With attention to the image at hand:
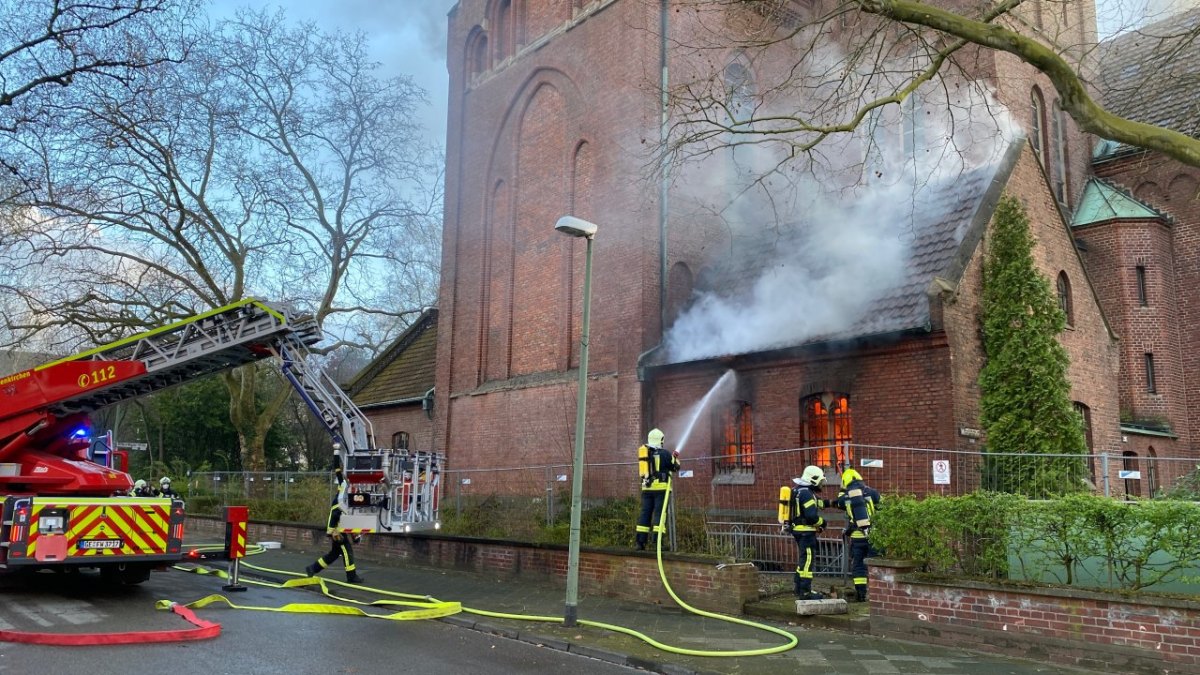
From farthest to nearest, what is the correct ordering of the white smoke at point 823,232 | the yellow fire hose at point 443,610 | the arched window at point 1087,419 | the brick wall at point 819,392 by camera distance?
1. the arched window at point 1087,419
2. the white smoke at point 823,232
3. the brick wall at point 819,392
4. the yellow fire hose at point 443,610

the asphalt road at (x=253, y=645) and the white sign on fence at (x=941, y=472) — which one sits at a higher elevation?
the white sign on fence at (x=941, y=472)

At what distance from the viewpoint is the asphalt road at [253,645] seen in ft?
25.7

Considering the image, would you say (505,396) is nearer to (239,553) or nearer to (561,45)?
(561,45)

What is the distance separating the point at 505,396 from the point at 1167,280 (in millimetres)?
16959

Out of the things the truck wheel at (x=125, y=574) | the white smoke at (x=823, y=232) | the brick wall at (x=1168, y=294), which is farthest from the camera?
the brick wall at (x=1168, y=294)

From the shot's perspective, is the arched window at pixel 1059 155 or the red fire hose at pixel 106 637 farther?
the arched window at pixel 1059 155

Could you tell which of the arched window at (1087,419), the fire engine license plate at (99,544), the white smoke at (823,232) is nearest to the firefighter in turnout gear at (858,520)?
the white smoke at (823,232)

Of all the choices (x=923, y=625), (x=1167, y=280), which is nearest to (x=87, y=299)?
(x=923, y=625)

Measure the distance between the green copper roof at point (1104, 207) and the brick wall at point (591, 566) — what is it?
16687 mm

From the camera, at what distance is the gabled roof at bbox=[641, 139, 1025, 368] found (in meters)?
14.9

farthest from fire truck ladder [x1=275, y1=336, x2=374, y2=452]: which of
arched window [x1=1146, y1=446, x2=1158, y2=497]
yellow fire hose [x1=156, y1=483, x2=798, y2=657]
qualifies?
arched window [x1=1146, y1=446, x2=1158, y2=497]

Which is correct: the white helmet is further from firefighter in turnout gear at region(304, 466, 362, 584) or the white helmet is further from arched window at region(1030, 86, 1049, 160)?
arched window at region(1030, 86, 1049, 160)

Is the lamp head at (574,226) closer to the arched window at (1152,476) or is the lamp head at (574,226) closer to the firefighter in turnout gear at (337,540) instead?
the firefighter in turnout gear at (337,540)

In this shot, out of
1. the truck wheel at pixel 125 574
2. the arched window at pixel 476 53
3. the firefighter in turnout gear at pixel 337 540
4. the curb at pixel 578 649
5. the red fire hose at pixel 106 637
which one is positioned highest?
the arched window at pixel 476 53
